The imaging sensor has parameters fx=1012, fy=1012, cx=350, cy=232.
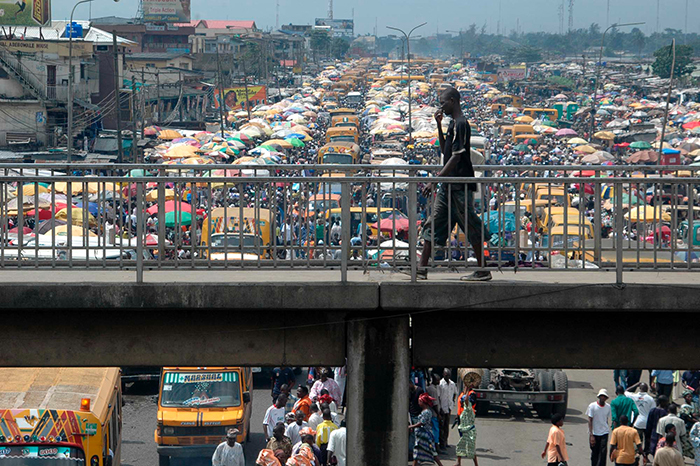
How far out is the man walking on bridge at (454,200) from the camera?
27.6ft

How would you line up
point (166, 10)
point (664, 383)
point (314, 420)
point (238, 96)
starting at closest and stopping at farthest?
point (314, 420) < point (664, 383) < point (238, 96) < point (166, 10)

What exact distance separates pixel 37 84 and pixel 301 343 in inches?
2095

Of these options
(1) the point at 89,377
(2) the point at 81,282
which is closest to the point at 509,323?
(2) the point at 81,282

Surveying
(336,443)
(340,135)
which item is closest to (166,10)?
(340,135)

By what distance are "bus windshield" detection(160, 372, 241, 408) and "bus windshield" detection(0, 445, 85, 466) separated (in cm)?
394

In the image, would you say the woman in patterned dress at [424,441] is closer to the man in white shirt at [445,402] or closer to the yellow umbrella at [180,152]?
the man in white shirt at [445,402]

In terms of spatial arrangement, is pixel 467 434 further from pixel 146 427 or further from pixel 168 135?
pixel 168 135

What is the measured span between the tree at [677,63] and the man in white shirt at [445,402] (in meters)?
125

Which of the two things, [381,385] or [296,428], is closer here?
[381,385]

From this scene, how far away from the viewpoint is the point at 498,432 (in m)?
16.7

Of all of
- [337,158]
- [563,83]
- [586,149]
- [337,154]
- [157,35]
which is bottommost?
[337,158]

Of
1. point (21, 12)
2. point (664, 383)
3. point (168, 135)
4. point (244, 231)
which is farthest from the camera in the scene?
point (21, 12)

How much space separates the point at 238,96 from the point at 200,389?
74.2 metres

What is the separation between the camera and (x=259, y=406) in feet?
60.0
